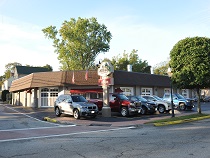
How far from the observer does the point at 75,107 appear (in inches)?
755

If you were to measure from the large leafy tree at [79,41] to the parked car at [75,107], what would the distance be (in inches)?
1478

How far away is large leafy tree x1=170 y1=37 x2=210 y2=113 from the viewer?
19.6 metres

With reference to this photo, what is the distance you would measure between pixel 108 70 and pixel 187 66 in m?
6.57

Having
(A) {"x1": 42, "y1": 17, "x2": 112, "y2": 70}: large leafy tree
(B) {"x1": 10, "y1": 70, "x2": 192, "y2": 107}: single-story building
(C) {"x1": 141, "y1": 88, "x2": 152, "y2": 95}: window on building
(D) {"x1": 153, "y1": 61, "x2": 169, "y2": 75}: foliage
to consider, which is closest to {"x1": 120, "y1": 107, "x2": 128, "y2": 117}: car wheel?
(B) {"x1": 10, "y1": 70, "x2": 192, "y2": 107}: single-story building

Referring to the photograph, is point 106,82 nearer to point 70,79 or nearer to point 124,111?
point 124,111

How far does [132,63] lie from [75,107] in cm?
4752

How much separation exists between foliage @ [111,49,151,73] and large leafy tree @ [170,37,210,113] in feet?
140

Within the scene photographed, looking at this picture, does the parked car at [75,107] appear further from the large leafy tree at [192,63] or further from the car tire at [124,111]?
the large leafy tree at [192,63]

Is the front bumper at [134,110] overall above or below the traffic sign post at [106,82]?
below

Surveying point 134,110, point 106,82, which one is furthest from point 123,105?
point 106,82

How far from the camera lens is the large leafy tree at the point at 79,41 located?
58.2 m

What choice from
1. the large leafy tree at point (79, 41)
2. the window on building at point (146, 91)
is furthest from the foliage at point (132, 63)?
the window on building at point (146, 91)

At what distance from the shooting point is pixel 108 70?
2178cm

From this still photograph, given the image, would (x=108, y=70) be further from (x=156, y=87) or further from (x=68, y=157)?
(x=156, y=87)
